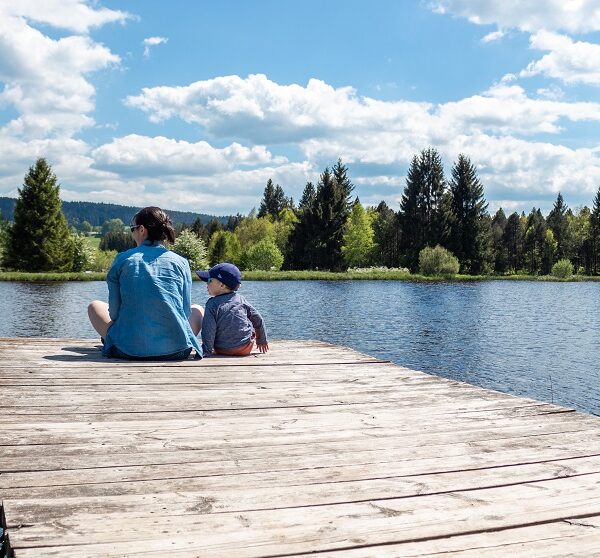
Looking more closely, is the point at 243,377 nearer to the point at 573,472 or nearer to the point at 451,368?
the point at 573,472

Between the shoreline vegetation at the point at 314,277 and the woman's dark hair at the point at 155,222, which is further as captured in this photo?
the shoreline vegetation at the point at 314,277

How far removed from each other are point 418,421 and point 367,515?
54.6 inches

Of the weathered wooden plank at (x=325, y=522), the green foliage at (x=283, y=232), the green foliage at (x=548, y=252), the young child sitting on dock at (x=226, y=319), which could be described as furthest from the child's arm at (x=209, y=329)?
the green foliage at (x=548, y=252)

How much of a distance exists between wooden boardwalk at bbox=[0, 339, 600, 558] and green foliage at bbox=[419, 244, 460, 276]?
5096cm

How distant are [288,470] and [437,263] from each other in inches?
2096

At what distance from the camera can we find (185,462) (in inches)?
104

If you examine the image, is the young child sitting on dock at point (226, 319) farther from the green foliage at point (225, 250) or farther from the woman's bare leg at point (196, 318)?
the green foliage at point (225, 250)

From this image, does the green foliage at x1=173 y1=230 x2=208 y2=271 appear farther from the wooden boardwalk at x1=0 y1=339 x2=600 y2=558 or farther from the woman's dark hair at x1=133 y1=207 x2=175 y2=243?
the wooden boardwalk at x1=0 y1=339 x2=600 y2=558

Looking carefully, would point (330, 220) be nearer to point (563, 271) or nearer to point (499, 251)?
point (563, 271)

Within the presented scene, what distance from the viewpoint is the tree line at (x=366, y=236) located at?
157ft

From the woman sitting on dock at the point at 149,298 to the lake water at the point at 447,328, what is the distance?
Answer: 23.4ft

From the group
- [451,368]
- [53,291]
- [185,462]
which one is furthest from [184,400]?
[53,291]

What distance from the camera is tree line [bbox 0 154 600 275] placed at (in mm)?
47812

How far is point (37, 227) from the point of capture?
4750 centimetres
